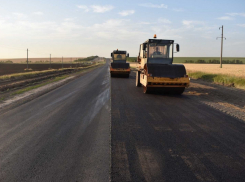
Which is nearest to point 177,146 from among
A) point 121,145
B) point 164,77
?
point 121,145

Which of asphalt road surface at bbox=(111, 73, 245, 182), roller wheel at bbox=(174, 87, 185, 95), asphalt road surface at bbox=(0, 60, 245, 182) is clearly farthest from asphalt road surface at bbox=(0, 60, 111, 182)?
roller wheel at bbox=(174, 87, 185, 95)

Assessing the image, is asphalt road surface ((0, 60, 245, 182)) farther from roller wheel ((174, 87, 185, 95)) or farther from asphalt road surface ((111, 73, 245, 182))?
roller wheel ((174, 87, 185, 95))

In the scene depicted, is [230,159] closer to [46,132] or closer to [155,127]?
[155,127]

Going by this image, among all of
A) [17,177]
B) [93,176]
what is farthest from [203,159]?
[17,177]

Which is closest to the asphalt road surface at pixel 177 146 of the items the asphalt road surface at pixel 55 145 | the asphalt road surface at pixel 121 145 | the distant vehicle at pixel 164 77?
the asphalt road surface at pixel 121 145

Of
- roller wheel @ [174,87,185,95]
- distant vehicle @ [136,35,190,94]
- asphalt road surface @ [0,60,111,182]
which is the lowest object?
asphalt road surface @ [0,60,111,182]

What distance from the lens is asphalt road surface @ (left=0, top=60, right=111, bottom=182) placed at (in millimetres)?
3900

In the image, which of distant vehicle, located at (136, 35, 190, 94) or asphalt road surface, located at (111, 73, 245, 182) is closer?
asphalt road surface, located at (111, 73, 245, 182)

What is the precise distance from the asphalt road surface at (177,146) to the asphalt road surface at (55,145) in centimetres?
34

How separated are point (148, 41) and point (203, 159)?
402 inches

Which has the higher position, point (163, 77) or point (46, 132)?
point (163, 77)

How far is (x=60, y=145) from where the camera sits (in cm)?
517

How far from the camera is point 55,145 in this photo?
517cm

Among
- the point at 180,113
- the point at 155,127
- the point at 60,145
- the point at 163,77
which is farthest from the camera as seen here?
the point at 163,77
